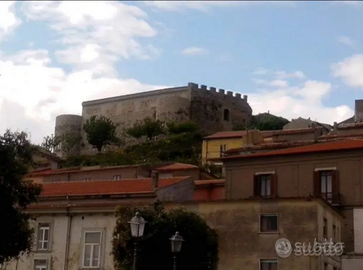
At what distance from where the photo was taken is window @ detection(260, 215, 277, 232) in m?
37.4

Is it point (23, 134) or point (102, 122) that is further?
point (102, 122)

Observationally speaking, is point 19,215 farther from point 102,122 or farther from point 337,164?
point 102,122

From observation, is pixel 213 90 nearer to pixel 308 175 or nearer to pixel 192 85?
pixel 192 85

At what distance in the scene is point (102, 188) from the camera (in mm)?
47656

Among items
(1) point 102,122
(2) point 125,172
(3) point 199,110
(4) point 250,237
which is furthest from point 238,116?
(4) point 250,237

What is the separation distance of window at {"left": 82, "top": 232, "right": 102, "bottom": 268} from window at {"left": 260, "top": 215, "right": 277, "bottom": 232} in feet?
29.9

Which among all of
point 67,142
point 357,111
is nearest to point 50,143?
point 67,142

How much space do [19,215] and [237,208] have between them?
37.3 feet

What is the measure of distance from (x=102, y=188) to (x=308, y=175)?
1268cm

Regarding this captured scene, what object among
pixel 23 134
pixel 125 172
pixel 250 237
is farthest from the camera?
pixel 125 172

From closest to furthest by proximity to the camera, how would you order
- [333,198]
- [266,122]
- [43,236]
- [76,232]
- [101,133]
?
[76,232], [43,236], [333,198], [266,122], [101,133]

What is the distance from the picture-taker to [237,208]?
1502 inches

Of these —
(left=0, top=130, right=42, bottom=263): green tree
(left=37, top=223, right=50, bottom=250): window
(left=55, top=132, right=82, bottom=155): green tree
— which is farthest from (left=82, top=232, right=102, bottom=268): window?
(left=55, top=132, right=82, bottom=155): green tree

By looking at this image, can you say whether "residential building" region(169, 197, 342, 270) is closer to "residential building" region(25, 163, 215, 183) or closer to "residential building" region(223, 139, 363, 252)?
"residential building" region(223, 139, 363, 252)
